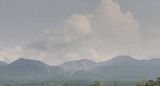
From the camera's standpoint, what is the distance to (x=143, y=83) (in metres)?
76.9

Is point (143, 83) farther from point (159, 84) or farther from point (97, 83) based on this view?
point (97, 83)

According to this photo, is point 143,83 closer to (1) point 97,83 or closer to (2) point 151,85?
(2) point 151,85

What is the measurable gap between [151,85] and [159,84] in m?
2.53

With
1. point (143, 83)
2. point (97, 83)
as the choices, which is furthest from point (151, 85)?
point (97, 83)

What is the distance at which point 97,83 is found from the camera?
106438 millimetres

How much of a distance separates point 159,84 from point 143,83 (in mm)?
4236

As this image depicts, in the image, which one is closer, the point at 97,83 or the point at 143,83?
the point at 143,83

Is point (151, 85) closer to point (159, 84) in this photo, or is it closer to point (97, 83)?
point (159, 84)

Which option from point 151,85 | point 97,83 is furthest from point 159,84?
point 97,83

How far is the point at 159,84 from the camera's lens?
75.4 m

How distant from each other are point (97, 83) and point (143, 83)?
31685 mm

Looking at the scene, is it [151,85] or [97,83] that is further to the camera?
[97,83]

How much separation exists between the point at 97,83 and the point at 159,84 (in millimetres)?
34618
